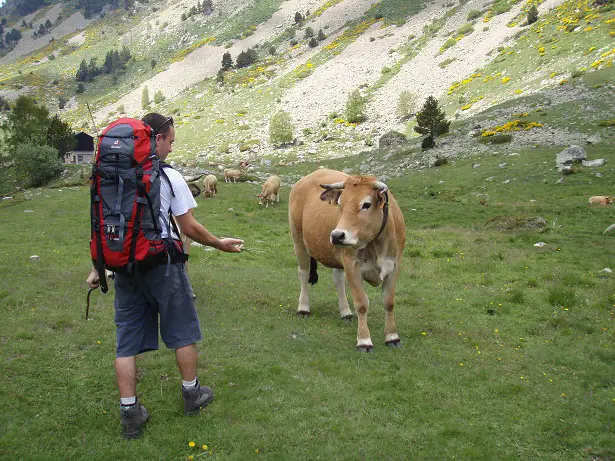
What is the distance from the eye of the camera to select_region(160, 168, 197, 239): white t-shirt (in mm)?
5238

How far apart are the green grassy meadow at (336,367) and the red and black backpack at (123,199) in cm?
200

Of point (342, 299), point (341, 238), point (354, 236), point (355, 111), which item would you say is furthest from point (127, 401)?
point (355, 111)

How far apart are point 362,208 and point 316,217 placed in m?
2.03

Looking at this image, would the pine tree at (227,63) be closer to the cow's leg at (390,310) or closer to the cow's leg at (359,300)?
the cow's leg at (359,300)

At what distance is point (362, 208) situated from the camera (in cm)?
786

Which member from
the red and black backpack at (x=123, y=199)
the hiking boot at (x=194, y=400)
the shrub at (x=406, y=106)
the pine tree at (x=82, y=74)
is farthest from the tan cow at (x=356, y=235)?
the pine tree at (x=82, y=74)

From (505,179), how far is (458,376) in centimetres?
2593

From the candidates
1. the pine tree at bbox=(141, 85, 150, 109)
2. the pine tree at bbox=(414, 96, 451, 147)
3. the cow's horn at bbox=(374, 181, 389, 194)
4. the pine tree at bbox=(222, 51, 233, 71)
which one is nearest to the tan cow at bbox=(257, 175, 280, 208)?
the cow's horn at bbox=(374, 181, 389, 194)

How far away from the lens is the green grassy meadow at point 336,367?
5.41m

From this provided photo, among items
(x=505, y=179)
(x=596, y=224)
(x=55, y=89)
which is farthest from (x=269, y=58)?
(x=596, y=224)

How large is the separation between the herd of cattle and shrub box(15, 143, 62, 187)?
166 feet

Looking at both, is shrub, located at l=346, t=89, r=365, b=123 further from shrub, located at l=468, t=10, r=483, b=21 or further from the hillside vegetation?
shrub, located at l=468, t=10, r=483, b=21

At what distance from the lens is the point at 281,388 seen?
261 inches

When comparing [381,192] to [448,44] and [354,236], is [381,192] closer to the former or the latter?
[354,236]
